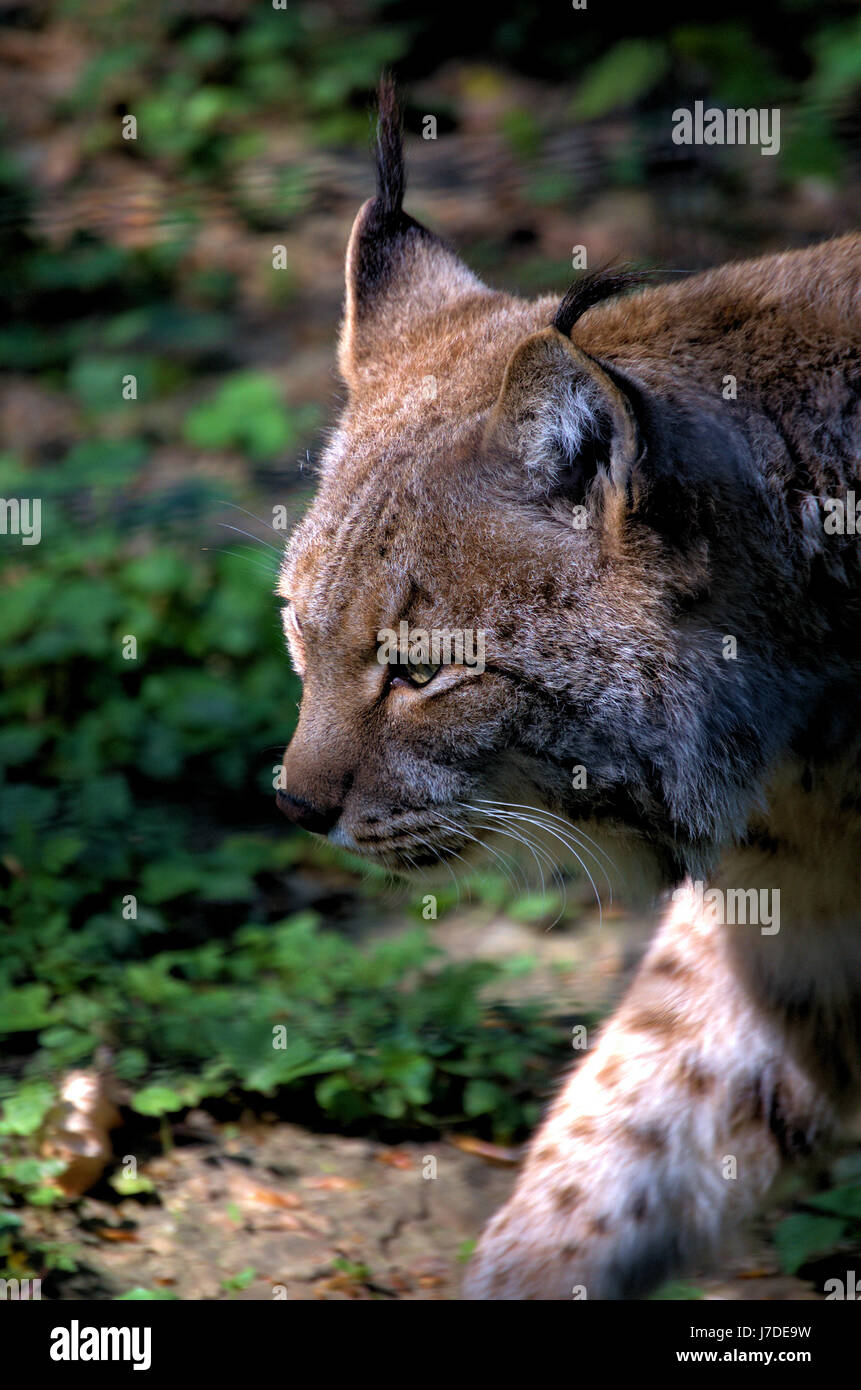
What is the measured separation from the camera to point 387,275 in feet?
10.0

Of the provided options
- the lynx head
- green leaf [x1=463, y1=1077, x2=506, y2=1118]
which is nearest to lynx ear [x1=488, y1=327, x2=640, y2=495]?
the lynx head

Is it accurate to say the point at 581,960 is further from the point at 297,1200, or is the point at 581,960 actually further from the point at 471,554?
the point at 471,554

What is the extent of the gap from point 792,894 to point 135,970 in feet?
4.75

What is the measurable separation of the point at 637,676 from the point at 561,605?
0.52 feet

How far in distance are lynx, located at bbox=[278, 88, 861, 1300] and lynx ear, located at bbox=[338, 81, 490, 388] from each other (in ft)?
0.26

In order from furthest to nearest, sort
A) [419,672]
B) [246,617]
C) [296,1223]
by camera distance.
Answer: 1. [246,617]
2. [296,1223]
3. [419,672]

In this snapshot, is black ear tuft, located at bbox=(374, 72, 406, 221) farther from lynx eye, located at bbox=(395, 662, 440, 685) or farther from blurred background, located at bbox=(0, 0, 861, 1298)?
lynx eye, located at bbox=(395, 662, 440, 685)

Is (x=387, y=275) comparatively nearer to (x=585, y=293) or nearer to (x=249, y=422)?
(x=585, y=293)

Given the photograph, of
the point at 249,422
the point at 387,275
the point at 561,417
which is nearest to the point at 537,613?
the point at 561,417

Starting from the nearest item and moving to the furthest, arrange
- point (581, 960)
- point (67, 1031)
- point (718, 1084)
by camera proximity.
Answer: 1. point (718, 1084)
2. point (67, 1031)
3. point (581, 960)

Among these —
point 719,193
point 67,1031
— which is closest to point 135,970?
point 67,1031

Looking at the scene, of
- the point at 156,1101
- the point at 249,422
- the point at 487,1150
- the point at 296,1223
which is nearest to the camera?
the point at 296,1223

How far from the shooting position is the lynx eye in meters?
2.46
